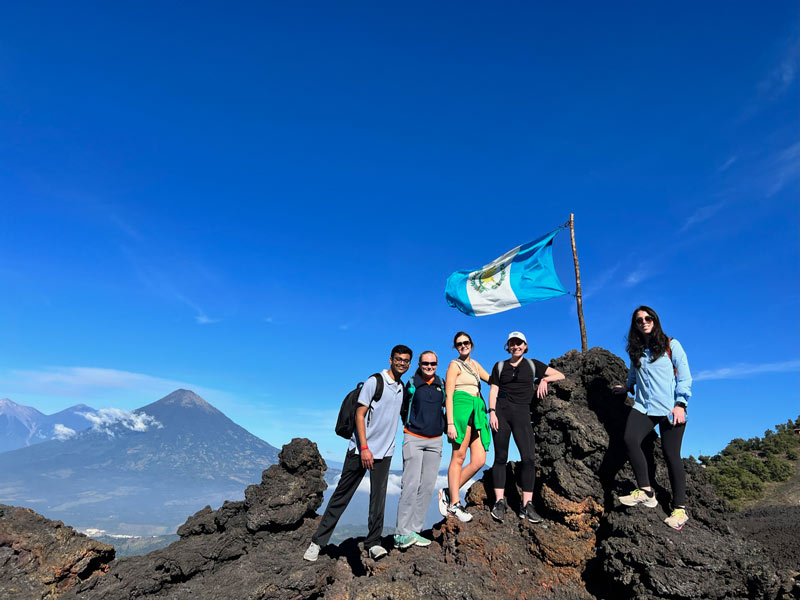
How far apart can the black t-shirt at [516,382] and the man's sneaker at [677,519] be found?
2496mm

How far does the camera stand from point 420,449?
24.0 feet

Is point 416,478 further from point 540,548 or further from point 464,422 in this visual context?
point 540,548

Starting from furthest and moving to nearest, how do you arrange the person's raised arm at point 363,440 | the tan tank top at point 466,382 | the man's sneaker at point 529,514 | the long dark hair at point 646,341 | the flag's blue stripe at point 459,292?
the flag's blue stripe at point 459,292 → the tan tank top at point 466,382 → the man's sneaker at point 529,514 → the person's raised arm at point 363,440 → the long dark hair at point 646,341

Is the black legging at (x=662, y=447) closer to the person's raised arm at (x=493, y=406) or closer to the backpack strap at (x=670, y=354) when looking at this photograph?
the backpack strap at (x=670, y=354)

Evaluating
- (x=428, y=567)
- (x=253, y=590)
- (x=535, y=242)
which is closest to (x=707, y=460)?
(x=535, y=242)

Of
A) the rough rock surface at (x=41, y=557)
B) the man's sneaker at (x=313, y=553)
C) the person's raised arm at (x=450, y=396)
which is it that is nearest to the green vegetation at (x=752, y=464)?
the person's raised arm at (x=450, y=396)

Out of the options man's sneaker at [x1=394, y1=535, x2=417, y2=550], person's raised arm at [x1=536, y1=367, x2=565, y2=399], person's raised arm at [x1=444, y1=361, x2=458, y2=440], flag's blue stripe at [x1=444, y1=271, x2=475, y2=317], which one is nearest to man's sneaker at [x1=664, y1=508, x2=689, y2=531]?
person's raised arm at [x1=536, y1=367, x2=565, y2=399]

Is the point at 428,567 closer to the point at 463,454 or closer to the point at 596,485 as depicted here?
the point at 463,454

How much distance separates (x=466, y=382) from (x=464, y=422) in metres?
0.67

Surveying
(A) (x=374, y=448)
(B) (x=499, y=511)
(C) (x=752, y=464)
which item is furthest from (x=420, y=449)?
(C) (x=752, y=464)

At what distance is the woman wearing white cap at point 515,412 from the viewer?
298 inches

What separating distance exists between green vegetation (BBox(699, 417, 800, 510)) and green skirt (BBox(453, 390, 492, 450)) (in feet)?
45.3

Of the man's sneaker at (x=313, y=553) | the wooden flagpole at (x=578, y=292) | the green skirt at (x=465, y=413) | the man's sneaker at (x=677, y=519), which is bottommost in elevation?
the man's sneaker at (x=313, y=553)

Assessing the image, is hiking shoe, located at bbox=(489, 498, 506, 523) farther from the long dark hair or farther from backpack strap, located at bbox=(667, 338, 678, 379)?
backpack strap, located at bbox=(667, 338, 678, 379)
